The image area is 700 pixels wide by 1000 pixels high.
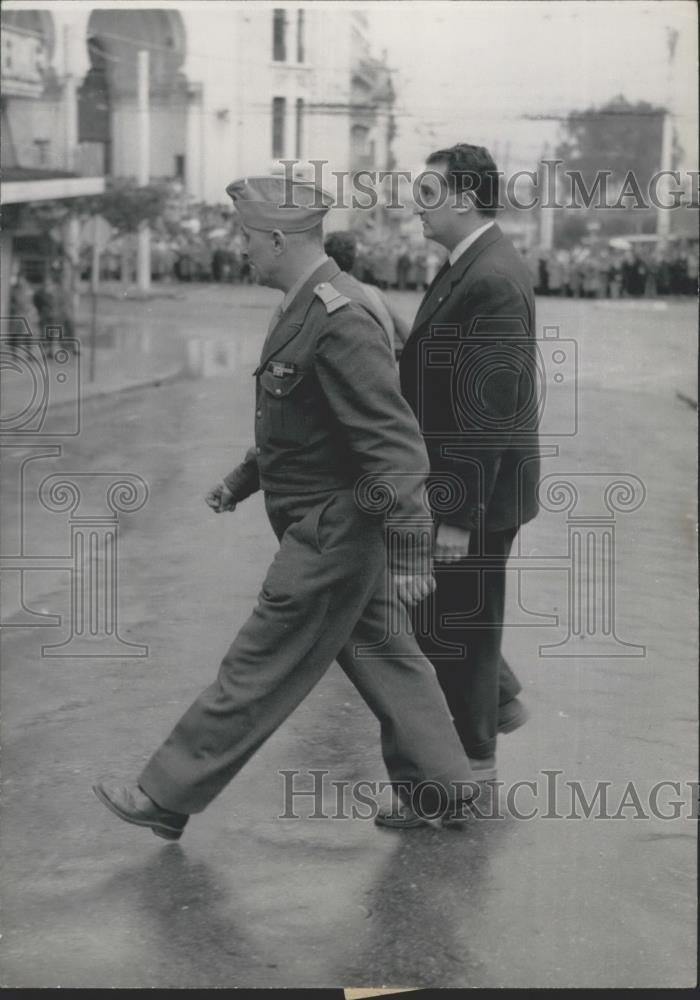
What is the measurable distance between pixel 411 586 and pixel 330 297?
Answer: 2.40ft

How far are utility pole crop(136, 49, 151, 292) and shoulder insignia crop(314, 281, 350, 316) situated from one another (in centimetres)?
2253

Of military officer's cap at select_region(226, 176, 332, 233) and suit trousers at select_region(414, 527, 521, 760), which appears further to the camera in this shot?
suit trousers at select_region(414, 527, 521, 760)

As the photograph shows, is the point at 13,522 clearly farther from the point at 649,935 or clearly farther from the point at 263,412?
the point at 649,935

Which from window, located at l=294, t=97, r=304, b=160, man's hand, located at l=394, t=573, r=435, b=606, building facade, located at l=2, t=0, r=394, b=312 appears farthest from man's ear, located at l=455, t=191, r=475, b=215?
window, located at l=294, t=97, r=304, b=160

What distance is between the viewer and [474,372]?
4152mm

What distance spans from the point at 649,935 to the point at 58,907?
4.56 feet

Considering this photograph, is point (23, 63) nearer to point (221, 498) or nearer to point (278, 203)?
point (221, 498)

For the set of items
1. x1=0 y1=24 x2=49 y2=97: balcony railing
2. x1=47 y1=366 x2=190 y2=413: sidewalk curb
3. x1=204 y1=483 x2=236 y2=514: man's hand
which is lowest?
x1=204 y1=483 x2=236 y2=514: man's hand

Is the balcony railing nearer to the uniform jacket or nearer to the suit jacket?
the suit jacket

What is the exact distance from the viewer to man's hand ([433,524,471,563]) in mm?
4215

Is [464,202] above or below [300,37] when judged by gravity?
below

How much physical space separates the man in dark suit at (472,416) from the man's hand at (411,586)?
0.40 metres

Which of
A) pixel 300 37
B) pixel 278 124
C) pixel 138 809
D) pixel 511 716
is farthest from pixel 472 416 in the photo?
pixel 278 124

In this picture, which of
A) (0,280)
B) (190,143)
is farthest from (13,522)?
(190,143)
